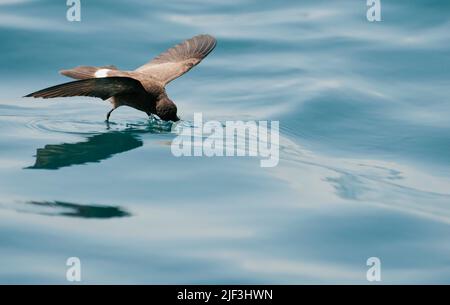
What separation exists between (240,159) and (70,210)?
1.73 meters

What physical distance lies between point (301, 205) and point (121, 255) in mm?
1516

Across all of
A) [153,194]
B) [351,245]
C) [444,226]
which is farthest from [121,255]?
[444,226]

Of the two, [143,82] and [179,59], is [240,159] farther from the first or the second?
[179,59]

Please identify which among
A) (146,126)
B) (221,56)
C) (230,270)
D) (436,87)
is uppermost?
(221,56)

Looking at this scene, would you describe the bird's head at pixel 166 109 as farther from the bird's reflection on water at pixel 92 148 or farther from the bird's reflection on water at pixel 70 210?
the bird's reflection on water at pixel 70 210

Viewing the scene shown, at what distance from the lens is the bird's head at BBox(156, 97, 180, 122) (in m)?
8.19

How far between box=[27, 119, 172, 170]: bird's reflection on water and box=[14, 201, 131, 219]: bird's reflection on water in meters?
0.76

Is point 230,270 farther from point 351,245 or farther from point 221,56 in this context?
point 221,56

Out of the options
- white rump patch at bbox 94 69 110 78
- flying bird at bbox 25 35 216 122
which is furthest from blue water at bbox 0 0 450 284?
white rump patch at bbox 94 69 110 78

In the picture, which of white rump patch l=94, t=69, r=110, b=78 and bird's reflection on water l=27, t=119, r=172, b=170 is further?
white rump patch l=94, t=69, r=110, b=78

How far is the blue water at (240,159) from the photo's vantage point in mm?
5797

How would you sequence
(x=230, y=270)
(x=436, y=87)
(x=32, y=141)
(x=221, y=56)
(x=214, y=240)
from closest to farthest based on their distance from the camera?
(x=230, y=270), (x=214, y=240), (x=32, y=141), (x=436, y=87), (x=221, y=56)

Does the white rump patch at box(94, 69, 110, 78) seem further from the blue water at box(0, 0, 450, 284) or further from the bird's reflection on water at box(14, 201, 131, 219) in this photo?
the bird's reflection on water at box(14, 201, 131, 219)

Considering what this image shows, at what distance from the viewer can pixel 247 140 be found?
8.12 m
